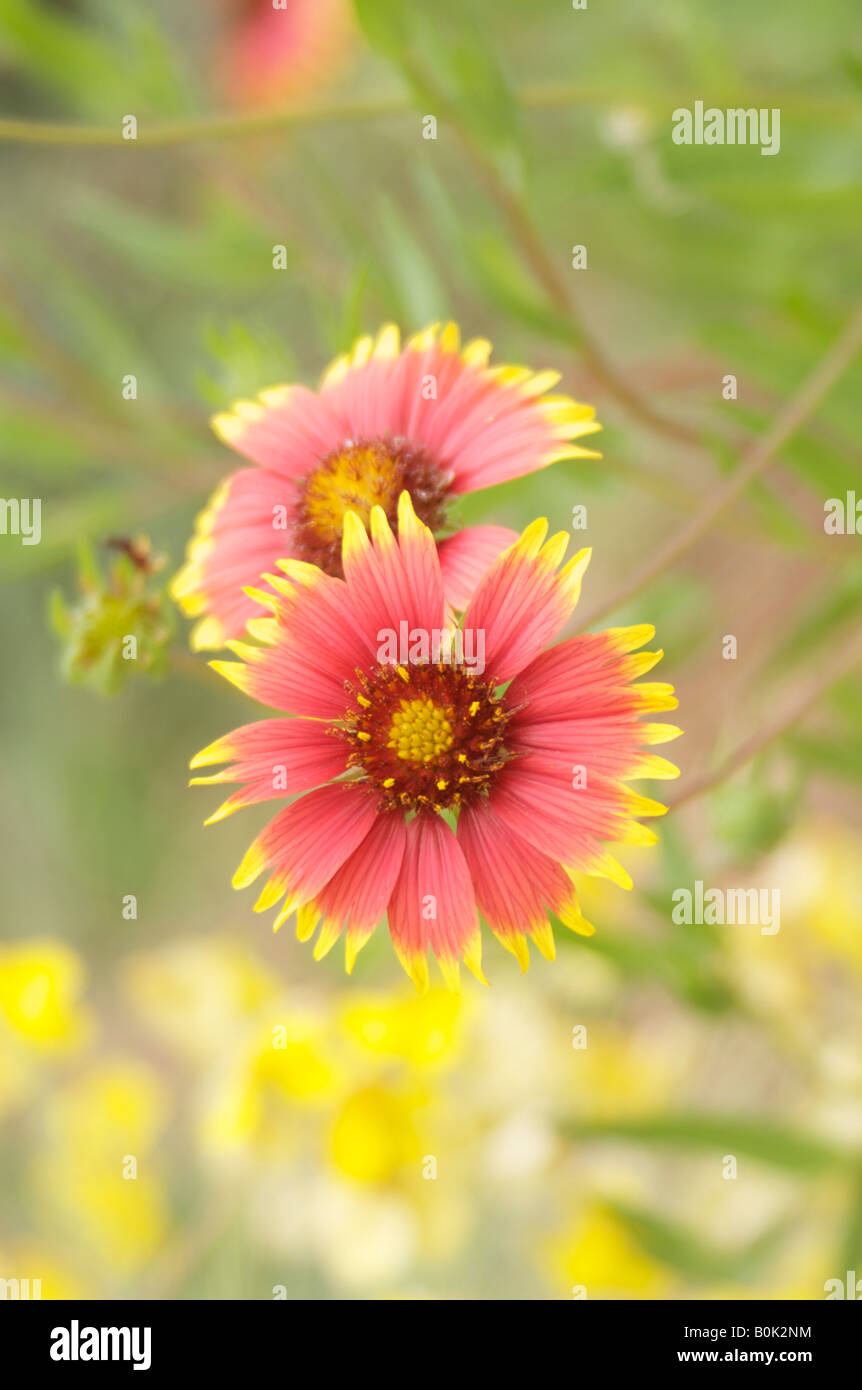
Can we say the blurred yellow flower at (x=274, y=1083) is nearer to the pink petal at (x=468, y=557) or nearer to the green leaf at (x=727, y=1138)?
the green leaf at (x=727, y=1138)

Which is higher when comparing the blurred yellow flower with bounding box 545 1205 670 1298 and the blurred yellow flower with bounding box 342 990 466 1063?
the blurred yellow flower with bounding box 342 990 466 1063

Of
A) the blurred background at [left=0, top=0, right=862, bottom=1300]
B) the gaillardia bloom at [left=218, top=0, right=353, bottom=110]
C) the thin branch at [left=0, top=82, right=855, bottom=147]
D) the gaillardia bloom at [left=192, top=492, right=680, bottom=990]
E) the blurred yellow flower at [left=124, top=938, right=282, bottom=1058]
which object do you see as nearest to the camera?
the gaillardia bloom at [left=192, top=492, right=680, bottom=990]

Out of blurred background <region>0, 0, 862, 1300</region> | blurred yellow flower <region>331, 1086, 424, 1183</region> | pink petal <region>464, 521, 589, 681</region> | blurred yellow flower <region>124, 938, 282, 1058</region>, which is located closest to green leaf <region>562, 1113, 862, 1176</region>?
blurred background <region>0, 0, 862, 1300</region>

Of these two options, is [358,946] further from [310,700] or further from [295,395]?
[295,395]

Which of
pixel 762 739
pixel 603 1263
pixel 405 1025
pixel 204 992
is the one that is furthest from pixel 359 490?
pixel 603 1263

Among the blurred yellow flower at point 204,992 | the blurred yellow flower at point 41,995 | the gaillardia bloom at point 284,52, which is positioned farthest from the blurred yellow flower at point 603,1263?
the gaillardia bloom at point 284,52

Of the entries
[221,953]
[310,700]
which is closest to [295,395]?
[310,700]

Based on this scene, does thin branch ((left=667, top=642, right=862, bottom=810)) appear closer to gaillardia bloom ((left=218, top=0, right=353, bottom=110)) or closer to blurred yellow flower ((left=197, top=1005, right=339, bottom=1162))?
blurred yellow flower ((left=197, top=1005, right=339, bottom=1162))
